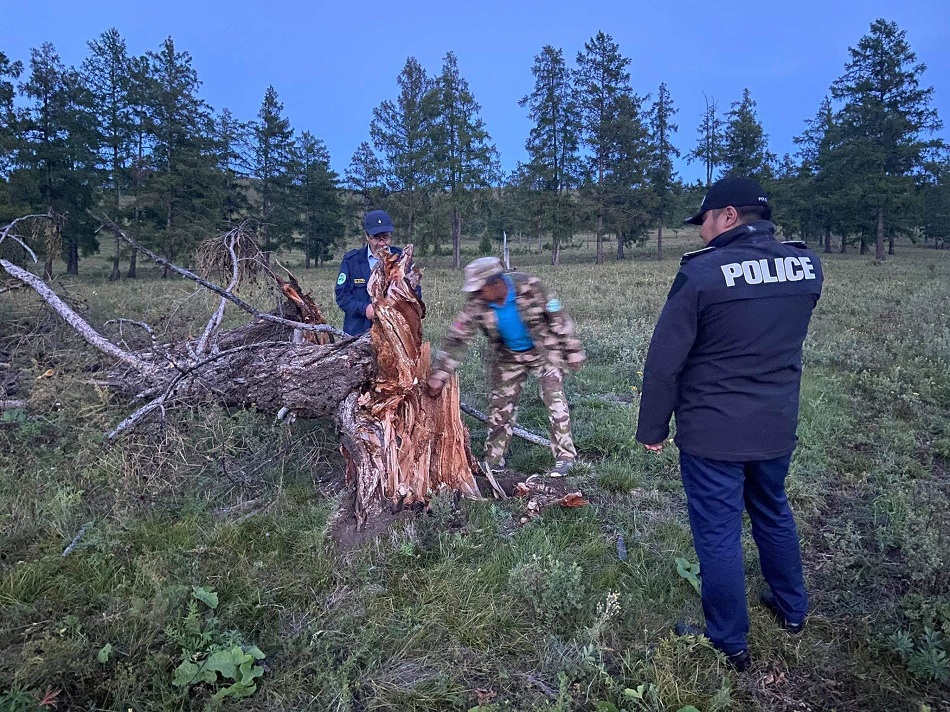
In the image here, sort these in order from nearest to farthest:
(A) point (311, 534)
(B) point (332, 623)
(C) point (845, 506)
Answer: (B) point (332, 623), (A) point (311, 534), (C) point (845, 506)

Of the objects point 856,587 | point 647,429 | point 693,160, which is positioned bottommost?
point 856,587

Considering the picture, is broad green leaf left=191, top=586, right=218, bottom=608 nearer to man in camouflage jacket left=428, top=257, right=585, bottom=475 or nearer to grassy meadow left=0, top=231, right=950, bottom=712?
grassy meadow left=0, top=231, right=950, bottom=712

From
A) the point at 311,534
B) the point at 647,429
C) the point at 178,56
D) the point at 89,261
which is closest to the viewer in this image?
the point at 647,429

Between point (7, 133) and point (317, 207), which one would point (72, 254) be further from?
point (317, 207)

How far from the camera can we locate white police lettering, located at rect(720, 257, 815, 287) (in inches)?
102

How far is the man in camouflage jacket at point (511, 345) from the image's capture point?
431 cm

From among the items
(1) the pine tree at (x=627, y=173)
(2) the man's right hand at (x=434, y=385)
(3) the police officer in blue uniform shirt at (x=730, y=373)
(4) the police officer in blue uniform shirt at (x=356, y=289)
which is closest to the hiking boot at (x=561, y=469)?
(2) the man's right hand at (x=434, y=385)

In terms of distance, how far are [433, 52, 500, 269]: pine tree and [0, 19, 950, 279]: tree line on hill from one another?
0.08 meters

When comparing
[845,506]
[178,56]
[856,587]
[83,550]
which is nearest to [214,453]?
[83,550]

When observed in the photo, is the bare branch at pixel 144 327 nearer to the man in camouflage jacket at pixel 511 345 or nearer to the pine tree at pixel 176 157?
the man in camouflage jacket at pixel 511 345

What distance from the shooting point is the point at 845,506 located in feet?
14.8

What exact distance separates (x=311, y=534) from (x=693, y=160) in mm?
44683

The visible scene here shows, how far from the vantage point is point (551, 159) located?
118 ft

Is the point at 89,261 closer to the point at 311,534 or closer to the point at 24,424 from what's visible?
the point at 24,424
